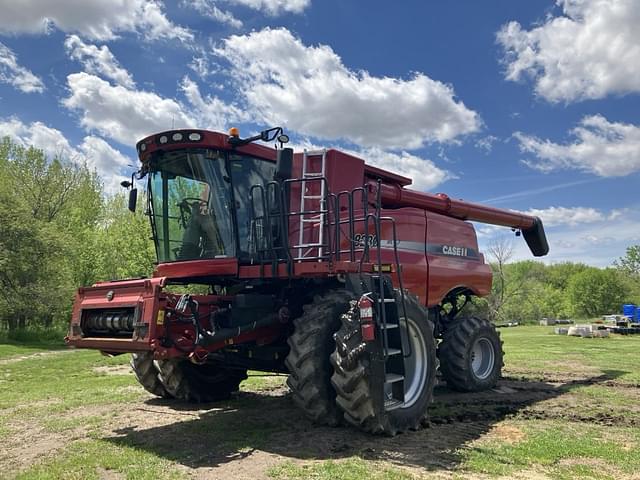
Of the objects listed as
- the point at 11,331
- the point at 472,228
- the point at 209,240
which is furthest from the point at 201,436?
the point at 11,331

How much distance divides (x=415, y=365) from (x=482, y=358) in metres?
3.69

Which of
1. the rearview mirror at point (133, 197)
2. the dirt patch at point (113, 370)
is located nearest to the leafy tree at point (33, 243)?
the dirt patch at point (113, 370)

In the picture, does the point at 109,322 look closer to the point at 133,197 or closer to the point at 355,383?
the point at 133,197

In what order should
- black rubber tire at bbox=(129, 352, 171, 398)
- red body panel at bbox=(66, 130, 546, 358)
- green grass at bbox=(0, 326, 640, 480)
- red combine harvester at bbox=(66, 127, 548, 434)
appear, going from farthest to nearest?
black rubber tire at bbox=(129, 352, 171, 398)
red body panel at bbox=(66, 130, 546, 358)
red combine harvester at bbox=(66, 127, 548, 434)
green grass at bbox=(0, 326, 640, 480)

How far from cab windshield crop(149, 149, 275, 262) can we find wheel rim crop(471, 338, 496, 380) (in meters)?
5.18

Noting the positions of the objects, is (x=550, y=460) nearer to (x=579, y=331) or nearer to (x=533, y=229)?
(x=533, y=229)

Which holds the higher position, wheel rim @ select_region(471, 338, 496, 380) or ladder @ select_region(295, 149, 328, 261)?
ladder @ select_region(295, 149, 328, 261)

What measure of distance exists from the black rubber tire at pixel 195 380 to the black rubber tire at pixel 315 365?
2156mm

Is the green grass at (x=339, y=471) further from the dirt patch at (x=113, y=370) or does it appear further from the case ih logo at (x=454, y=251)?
the dirt patch at (x=113, y=370)

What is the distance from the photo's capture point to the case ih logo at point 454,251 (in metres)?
9.71

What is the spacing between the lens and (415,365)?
6.92 metres

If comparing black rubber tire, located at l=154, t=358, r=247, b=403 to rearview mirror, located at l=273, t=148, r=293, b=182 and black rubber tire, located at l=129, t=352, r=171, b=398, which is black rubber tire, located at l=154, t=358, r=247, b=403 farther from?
rearview mirror, located at l=273, t=148, r=293, b=182

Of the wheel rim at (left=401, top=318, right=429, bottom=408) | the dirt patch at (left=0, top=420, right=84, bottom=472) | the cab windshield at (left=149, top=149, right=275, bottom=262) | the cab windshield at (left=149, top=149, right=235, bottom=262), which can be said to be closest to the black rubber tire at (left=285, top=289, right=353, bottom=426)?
the wheel rim at (left=401, top=318, right=429, bottom=408)

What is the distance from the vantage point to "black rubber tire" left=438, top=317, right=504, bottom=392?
30.2ft
